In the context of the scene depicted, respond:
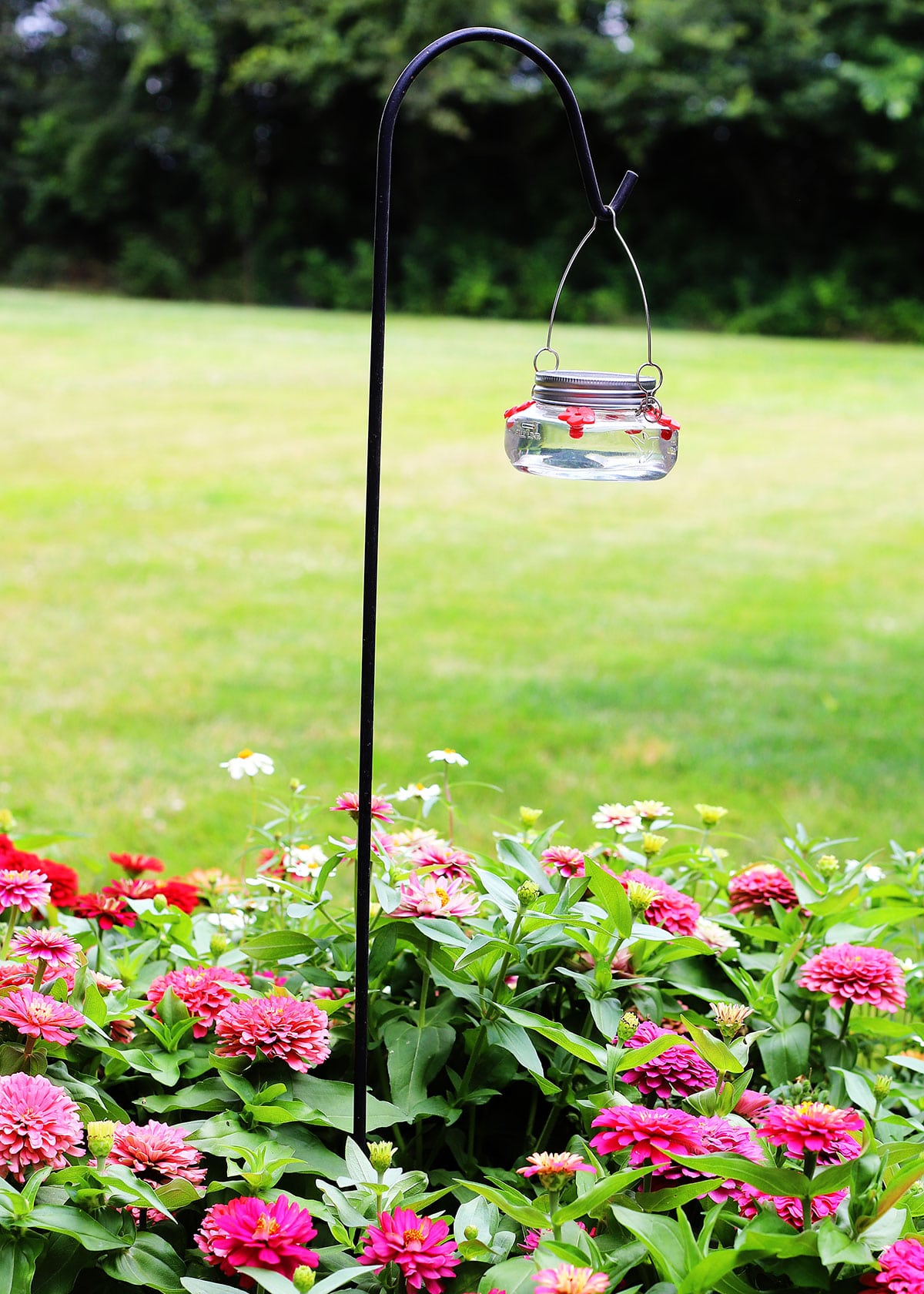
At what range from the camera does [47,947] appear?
119cm

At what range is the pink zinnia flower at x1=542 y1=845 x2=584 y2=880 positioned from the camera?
1.39 m

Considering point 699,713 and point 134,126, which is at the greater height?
point 134,126

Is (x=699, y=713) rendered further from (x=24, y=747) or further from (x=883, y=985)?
(x=883, y=985)

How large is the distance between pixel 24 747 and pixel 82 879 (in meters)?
0.86

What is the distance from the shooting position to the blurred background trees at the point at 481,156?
18.2 meters

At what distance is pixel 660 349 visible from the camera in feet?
42.7

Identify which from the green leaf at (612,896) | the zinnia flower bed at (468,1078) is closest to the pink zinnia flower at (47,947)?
the zinnia flower bed at (468,1078)

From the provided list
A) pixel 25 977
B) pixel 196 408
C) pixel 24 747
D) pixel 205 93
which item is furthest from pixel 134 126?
pixel 25 977

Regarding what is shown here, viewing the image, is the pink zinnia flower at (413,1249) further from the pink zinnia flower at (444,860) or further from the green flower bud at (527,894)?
the pink zinnia flower at (444,860)

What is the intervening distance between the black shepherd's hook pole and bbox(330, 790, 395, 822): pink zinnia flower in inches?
10.5

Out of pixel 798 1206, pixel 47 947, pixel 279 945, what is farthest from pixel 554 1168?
pixel 47 947

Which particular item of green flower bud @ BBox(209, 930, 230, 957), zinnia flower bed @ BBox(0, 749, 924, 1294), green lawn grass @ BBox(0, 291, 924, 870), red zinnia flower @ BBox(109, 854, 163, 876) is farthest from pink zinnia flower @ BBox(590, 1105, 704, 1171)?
green lawn grass @ BBox(0, 291, 924, 870)

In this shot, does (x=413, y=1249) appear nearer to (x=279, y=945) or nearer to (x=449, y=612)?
(x=279, y=945)

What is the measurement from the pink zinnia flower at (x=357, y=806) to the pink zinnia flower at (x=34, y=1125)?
1.58 ft
